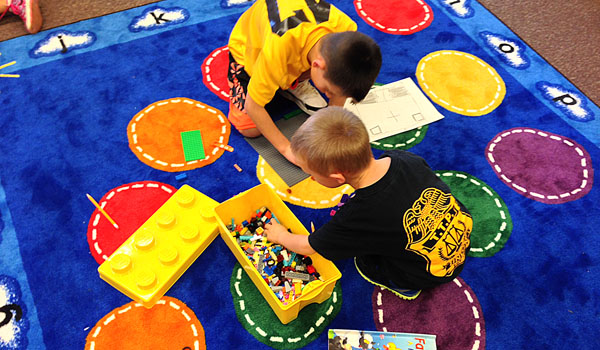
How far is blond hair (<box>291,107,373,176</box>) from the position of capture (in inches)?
33.5

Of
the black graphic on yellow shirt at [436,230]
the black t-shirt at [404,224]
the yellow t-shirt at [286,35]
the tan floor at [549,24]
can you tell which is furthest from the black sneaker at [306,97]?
the tan floor at [549,24]

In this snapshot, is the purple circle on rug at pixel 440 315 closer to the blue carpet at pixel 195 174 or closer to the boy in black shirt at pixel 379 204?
the blue carpet at pixel 195 174

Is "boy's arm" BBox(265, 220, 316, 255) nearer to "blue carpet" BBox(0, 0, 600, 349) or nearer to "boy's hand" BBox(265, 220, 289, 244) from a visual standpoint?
"boy's hand" BBox(265, 220, 289, 244)

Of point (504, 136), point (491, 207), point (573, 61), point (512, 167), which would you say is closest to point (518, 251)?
point (491, 207)

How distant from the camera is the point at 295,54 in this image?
1.19m

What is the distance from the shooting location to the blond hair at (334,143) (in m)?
0.85

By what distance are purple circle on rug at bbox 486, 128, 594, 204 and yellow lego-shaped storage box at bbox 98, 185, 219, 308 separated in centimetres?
105

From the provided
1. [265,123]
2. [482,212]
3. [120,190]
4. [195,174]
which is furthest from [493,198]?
[120,190]

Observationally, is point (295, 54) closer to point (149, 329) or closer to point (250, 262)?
point (250, 262)

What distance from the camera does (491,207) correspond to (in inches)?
54.2

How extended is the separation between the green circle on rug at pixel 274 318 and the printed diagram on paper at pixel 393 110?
2.17 feet

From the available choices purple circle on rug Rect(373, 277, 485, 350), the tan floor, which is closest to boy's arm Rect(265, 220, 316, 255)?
purple circle on rug Rect(373, 277, 485, 350)

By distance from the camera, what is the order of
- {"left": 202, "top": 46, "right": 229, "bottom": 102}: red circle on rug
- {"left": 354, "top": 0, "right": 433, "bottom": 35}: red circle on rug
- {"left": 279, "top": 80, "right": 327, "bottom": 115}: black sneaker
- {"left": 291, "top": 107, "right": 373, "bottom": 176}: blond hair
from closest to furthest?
1. {"left": 291, "top": 107, "right": 373, "bottom": 176}: blond hair
2. {"left": 279, "top": 80, "right": 327, "bottom": 115}: black sneaker
3. {"left": 202, "top": 46, "right": 229, "bottom": 102}: red circle on rug
4. {"left": 354, "top": 0, "right": 433, "bottom": 35}: red circle on rug

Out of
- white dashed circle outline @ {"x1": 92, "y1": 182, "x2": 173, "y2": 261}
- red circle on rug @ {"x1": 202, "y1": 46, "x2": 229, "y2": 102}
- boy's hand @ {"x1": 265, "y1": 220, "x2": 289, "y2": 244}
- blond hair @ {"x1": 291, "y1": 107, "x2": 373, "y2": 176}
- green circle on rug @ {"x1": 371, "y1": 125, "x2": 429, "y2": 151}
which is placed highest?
blond hair @ {"x1": 291, "y1": 107, "x2": 373, "y2": 176}
